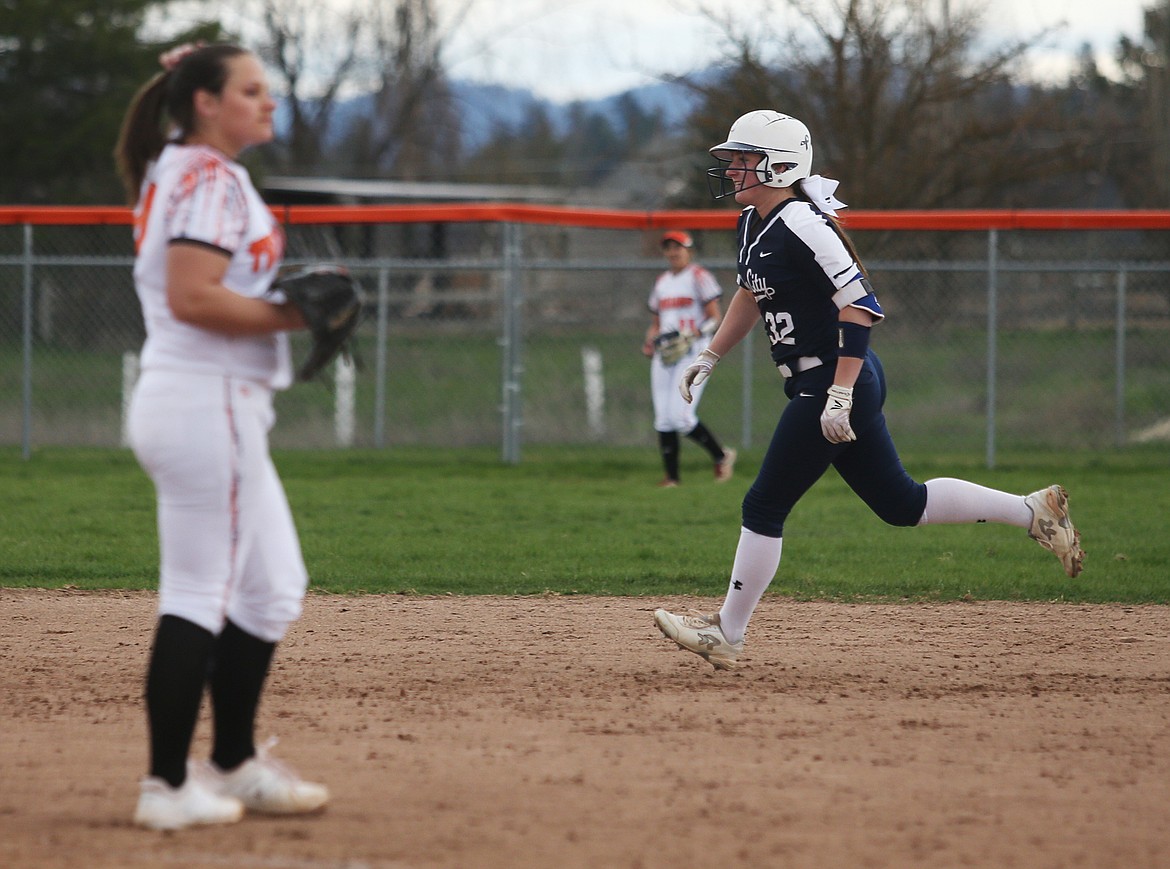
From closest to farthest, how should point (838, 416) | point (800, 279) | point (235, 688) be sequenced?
point (235, 688) → point (838, 416) → point (800, 279)

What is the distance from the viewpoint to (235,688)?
3.39 meters

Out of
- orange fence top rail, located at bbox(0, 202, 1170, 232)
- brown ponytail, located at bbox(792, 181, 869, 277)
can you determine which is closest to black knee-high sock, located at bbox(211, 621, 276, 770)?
brown ponytail, located at bbox(792, 181, 869, 277)

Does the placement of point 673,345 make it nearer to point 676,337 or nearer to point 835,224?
point 676,337

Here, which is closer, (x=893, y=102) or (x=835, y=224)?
(x=835, y=224)

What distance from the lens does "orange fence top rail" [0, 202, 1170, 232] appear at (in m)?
12.6

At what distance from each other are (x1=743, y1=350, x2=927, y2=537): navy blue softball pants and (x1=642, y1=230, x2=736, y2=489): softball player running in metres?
6.17

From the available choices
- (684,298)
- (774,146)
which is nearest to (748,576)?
(774,146)

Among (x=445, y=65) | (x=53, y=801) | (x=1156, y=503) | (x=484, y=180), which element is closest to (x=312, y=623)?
(x=53, y=801)

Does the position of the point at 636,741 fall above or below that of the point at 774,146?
below

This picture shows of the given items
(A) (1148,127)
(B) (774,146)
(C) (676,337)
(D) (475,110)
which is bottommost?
(C) (676,337)

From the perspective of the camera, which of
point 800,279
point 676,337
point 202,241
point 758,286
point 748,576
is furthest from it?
point 676,337

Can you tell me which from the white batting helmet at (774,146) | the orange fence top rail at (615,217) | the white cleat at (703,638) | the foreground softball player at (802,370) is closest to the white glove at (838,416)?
the foreground softball player at (802,370)

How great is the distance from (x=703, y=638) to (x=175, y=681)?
7.90 ft

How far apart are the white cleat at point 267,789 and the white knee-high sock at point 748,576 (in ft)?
6.75
